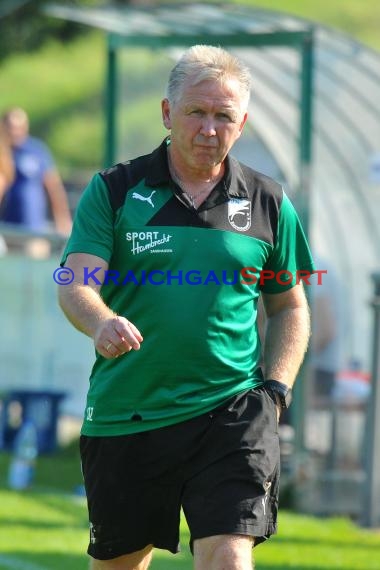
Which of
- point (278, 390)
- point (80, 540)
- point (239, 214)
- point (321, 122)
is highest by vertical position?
point (321, 122)

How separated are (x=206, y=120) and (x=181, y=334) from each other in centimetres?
72

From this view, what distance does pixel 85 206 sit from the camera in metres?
4.55

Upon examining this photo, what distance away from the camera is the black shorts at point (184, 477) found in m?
4.49

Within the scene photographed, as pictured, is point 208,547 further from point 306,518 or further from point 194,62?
point 306,518

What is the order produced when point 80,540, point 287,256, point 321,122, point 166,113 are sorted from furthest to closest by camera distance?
point 321,122 < point 80,540 < point 287,256 < point 166,113

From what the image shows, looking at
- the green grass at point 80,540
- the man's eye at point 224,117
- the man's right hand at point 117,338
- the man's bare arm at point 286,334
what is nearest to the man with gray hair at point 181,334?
the man's eye at point 224,117

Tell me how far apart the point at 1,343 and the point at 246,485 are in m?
6.46

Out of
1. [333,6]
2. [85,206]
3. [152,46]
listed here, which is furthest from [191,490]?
[333,6]

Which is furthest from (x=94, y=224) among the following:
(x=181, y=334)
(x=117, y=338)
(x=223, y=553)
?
(x=223, y=553)

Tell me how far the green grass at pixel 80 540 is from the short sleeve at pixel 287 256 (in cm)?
281

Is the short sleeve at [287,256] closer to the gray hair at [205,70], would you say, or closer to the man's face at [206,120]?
the man's face at [206,120]

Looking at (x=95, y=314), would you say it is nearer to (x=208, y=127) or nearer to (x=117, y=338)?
(x=117, y=338)

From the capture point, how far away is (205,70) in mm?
4492

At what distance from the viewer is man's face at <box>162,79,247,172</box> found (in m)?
4.50
